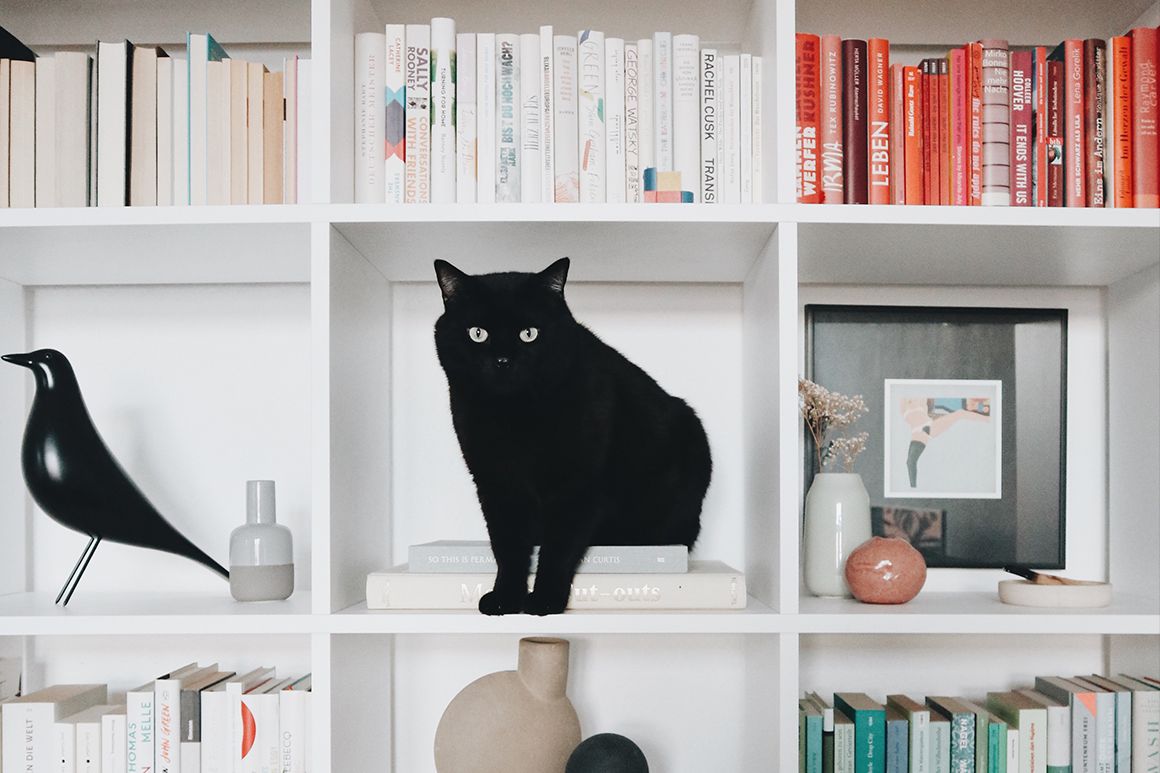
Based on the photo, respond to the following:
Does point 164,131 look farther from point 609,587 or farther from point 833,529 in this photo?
point 833,529

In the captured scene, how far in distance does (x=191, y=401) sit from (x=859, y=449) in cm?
94

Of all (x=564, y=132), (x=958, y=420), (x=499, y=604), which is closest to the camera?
(x=499, y=604)

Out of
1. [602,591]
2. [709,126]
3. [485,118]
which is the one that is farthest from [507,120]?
[602,591]

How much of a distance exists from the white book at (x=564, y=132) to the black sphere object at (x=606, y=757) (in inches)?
24.9

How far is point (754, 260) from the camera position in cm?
125

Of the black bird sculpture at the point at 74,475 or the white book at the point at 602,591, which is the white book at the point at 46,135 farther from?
the white book at the point at 602,591

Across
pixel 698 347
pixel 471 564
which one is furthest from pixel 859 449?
pixel 471 564

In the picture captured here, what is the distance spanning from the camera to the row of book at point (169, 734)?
115 cm

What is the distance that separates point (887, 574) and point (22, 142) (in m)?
1.12

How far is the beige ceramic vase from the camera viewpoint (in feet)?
3.71

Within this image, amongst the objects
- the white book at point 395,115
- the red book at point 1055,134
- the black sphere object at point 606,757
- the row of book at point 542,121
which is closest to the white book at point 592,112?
the row of book at point 542,121

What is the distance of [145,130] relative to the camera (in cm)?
114

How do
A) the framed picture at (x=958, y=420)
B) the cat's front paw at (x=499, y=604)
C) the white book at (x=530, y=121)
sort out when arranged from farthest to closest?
1. the framed picture at (x=958, y=420)
2. the white book at (x=530, y=121)
3. the cat's front paw at (x=499, y=604)

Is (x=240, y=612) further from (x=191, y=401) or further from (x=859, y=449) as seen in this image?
(x=859, y=449)
